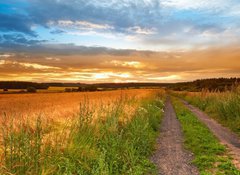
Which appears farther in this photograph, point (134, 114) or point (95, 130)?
point (134, 114)

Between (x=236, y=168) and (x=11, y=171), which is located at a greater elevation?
(x=11, y=171)

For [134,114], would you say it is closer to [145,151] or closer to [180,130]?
[145,151]

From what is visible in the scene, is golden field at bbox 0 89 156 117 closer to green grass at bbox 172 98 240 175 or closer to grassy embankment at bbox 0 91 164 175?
grassy embankment at bbox 0 91 164 175

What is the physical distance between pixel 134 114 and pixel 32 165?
806cm

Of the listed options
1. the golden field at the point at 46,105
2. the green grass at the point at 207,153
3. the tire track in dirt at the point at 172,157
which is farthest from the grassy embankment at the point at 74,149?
the green grass at the point at 207,153

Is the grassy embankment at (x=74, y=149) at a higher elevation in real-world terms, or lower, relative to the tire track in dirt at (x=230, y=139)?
higher

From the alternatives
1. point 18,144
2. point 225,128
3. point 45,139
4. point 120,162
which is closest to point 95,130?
point 120,162

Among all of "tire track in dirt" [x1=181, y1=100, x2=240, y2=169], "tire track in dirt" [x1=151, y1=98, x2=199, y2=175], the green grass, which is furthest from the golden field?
"tire track in dirt" [x1=181, y1=100, x2=240, y2=169]

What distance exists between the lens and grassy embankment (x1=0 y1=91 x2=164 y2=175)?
24.0ft

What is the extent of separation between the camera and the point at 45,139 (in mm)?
8703

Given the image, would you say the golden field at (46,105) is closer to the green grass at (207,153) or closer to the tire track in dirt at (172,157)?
the tire track in dirt at (172,157)

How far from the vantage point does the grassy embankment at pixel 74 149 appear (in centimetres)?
730

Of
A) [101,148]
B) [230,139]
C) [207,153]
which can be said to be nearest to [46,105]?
Answer: [230,139]

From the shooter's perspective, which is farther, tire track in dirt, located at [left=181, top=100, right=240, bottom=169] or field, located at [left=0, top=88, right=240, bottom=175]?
A: tire track in dirt, located at [left=181, top=100, right=240, bottom=169]
